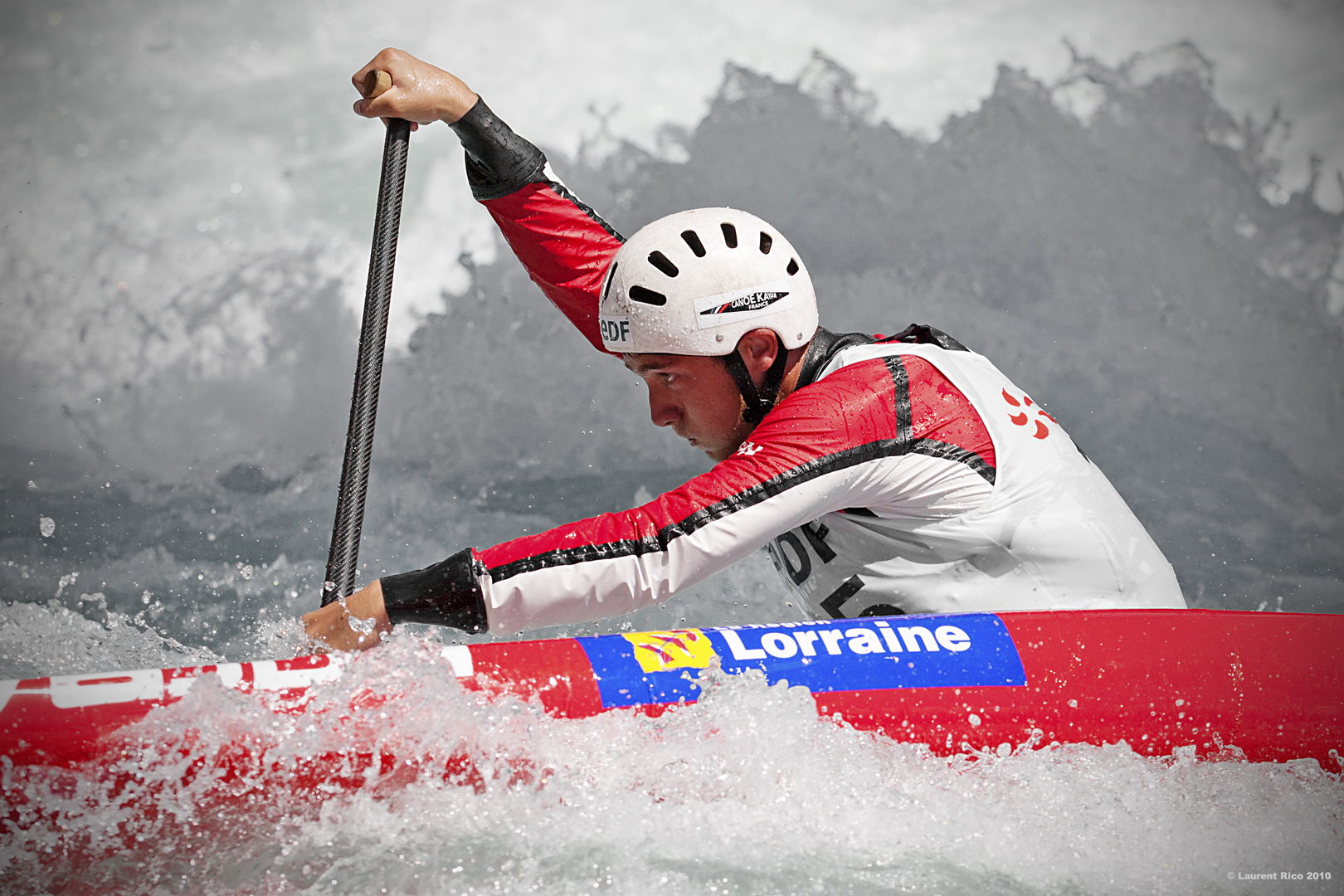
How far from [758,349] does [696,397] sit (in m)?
0.15

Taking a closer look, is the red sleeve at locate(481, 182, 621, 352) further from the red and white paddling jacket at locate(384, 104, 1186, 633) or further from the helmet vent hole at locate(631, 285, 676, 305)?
the red and white paddling jacket at locate(384, 104, 1186, 633)

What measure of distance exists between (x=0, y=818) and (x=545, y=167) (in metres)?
1.67

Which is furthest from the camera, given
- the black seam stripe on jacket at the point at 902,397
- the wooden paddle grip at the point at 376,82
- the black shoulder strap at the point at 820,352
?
the wooden paddle grip at the point at 376,82

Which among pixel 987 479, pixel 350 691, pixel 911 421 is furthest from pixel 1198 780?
pixel 350 691

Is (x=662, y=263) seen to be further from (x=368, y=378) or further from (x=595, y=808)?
(x=595, y=808)

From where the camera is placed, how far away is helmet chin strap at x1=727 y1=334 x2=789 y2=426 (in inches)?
72.7

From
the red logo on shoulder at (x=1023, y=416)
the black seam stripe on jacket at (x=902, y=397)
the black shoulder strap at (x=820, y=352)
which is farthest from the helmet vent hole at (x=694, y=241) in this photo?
the red logo on shoulder at (x=1023, y=416)

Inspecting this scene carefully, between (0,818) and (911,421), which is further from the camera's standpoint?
(911,421)

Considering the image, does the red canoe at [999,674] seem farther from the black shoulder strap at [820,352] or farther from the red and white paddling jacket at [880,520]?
the black shoulder strap at [820,352]

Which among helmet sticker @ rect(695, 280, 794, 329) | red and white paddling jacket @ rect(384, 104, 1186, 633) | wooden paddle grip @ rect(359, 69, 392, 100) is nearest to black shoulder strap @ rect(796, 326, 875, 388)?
red and white paddling jacket @ rect(384, 104, 1186, 633)

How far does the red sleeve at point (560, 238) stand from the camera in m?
2.35

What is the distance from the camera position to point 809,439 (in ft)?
5.19

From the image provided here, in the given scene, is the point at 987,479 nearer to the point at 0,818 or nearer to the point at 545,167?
the point at 545,167

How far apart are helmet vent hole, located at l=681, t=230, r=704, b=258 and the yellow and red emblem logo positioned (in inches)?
26.8
